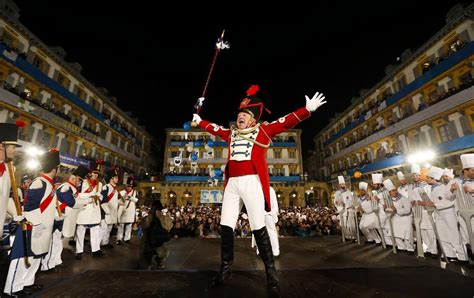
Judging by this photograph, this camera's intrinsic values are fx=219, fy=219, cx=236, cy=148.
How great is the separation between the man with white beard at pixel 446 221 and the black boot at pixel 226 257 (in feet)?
16.7

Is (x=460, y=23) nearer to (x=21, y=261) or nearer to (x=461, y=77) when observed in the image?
(x=461, y=77)

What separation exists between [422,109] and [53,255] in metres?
25.8

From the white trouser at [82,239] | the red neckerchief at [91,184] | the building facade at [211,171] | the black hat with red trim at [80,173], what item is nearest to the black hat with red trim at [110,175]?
the red neckerchief at [91,184]

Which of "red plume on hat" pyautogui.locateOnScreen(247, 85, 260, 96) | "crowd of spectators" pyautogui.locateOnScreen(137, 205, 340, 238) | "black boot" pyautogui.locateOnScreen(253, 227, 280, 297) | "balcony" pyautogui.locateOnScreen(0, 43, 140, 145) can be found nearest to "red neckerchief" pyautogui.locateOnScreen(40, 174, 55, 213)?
"black boot" pyautogui.locateOnScreen(253, 227, 280, 297)

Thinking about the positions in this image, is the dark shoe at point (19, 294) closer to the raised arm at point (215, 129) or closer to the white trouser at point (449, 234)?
the raised arm at point (215, 129)

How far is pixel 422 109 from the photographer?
19422mm

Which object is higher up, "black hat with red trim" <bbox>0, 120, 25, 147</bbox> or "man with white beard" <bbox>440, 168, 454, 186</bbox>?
"black hat with red trim" <bbox>0, 120, 25, 147</bbox>

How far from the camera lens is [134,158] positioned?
37781mm

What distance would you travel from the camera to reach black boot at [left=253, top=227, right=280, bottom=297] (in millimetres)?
2443

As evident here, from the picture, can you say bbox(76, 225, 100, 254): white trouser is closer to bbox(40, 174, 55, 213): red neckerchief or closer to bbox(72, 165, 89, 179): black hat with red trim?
bbox(72, 165, 89, 179): black hat with red trim

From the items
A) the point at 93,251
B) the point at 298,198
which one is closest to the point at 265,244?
the point at 93,251

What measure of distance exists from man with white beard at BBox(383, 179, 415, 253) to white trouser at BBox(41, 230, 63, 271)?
7.87m

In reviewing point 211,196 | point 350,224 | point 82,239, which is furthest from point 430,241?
point 211,196

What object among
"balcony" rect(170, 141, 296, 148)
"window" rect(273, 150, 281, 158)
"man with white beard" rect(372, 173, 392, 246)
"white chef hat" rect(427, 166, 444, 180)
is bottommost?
"man with white beard" rect(372, 173, 392, 246)
